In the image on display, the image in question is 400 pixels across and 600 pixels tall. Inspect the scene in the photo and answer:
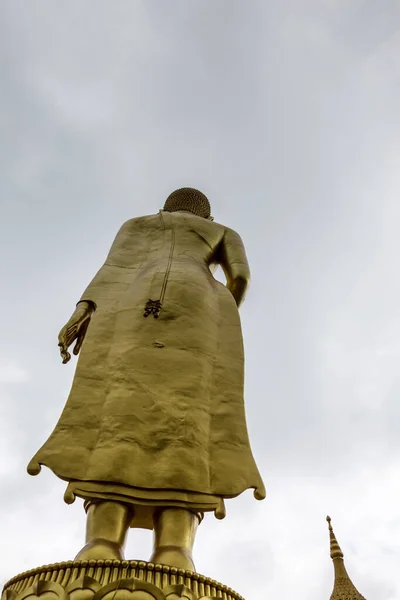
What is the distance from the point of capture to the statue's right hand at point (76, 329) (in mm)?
4098

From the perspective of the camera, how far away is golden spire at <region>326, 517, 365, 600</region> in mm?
6836

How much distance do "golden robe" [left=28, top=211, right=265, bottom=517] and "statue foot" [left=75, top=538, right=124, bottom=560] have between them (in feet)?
0.78

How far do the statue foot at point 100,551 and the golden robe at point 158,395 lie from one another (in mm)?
237

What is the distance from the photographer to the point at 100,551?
2660 mm

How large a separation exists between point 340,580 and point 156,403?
189 inches

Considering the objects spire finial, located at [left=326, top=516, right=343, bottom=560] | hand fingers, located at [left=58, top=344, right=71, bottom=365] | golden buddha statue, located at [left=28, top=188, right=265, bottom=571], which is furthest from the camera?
spire finial, located at [left=326, top=516, right=343, bottom=560]

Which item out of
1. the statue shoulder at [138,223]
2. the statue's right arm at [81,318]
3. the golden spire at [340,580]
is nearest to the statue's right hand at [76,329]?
the statue's right arm at [81,318]

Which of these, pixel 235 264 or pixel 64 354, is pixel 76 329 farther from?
pixel 235 264

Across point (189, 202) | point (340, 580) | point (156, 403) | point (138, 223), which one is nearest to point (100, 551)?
Answer: point (156, 403)

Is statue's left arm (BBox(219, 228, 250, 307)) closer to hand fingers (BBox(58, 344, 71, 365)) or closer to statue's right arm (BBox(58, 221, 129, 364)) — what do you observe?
statue's right arm (BBox(58, 221, 129, 364))

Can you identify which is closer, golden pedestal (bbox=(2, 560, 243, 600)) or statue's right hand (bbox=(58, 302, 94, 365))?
golden pedestal (bbox=(2, 560, 243, 600))

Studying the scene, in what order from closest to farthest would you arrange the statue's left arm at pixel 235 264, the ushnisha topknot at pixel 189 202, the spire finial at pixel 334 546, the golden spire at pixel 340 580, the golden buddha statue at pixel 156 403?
the golden buddha statue at pixel 156 403 < the statue's left arm at pixel 235 264 < the ushnisha topknot at pixel 189 202 < the golden spire at pixel 340 580 < the spire finial at pixel 334 546

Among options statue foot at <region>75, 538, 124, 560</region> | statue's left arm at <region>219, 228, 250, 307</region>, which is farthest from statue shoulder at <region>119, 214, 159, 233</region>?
statue foot at <region>75, 538, 124, 560</region>

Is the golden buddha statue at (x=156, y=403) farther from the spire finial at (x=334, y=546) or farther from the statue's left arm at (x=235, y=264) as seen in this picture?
the spire finial at (x=334, y=546)
